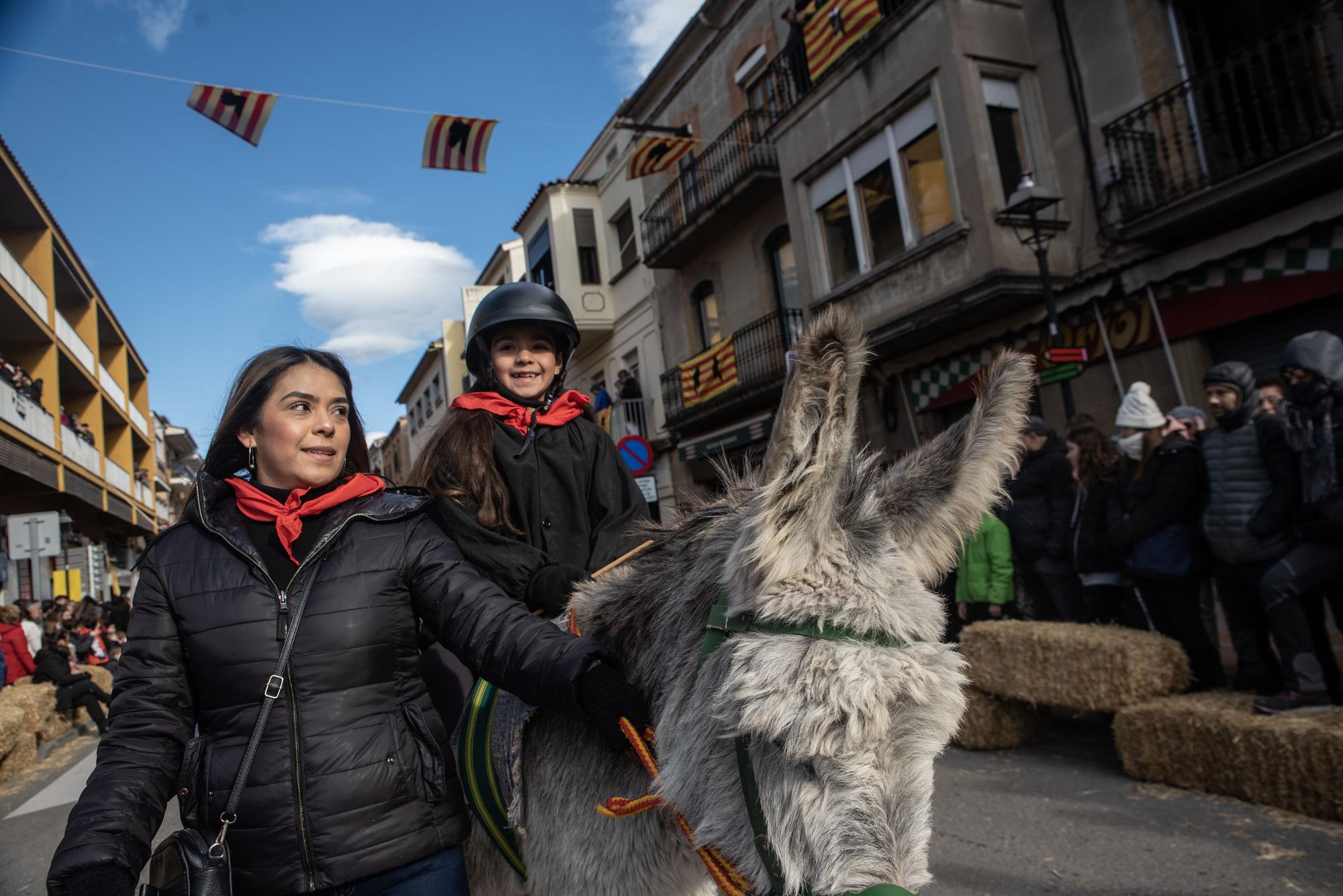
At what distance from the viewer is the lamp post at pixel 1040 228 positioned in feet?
30.2

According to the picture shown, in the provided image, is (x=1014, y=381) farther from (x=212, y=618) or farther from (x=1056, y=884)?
(x=1056, y=884)

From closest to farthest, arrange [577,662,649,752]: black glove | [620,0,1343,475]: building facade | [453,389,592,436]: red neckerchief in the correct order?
[577,662,649,752]: black glove, [453,389,592,436]: red neckerchief, [620,0,1343,475]: building facade

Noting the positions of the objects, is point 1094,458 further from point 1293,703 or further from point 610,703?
point 610,703

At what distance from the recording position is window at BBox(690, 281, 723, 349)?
65.6 ft

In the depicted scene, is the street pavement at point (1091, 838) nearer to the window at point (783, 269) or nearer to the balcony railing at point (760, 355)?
the balcony railing at point (760, 355)

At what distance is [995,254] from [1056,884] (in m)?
9.08

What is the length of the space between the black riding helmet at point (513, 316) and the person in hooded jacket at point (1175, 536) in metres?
4.63

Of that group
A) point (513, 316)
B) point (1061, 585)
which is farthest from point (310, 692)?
point (1061, 585)

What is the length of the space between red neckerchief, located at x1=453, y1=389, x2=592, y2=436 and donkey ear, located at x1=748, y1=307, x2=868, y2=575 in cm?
135

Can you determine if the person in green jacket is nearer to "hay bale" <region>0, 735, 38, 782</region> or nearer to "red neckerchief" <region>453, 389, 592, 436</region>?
"red neckerchief" <region>453, 389, 592, 436</region>

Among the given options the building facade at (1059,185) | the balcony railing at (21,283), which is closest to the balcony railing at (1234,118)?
the building facade at (1059,185)

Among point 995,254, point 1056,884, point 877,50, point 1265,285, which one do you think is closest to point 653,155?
point 877,50

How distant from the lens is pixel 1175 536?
5547 millimetres

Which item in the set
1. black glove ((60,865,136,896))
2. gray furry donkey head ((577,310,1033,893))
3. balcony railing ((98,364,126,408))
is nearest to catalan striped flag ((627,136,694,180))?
gray furry donkey head ((577,310,1033,893))
